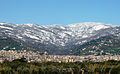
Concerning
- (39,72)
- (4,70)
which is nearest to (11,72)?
(4,70)

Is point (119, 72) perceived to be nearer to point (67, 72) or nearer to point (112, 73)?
point (112, 73)

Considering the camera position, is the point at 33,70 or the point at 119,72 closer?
the point at 119,72

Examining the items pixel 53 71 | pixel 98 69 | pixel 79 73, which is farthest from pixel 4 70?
pixel 98 69

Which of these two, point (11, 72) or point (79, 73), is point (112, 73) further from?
point (11, 72)

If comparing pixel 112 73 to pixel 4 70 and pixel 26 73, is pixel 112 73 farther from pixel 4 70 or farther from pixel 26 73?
pixel 4 70

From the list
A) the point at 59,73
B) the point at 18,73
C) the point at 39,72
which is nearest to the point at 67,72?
the point at 59,73

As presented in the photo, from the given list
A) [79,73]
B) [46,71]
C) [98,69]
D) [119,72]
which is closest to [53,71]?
[46,71]

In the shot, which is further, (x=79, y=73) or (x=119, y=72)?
(x=79, y=73)

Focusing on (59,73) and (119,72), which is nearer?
(119,72)
